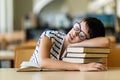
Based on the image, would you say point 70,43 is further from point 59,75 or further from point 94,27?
point 59,75

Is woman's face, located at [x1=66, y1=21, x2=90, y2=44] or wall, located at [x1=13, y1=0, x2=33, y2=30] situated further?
wall, located at [x1=13, y1=0, x2=33, y2=30]

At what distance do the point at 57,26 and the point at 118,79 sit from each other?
20.5ft

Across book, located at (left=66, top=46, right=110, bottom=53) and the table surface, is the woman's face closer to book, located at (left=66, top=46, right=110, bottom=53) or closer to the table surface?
book, located at (left=66, top=46, right=110, bottom=53)

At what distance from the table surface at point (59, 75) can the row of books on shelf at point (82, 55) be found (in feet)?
0.26

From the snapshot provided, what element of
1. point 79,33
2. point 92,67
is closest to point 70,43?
point 79,33

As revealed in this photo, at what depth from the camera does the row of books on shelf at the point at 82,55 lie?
197cm

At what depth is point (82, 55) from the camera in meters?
1.97

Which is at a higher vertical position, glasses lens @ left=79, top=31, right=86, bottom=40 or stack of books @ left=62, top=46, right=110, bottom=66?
glasses lens @ left=79, top=31, right=86, bottom=40

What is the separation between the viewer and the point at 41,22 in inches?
321

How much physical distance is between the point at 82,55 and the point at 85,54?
0.8 inches

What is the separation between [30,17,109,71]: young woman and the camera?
2.00 m

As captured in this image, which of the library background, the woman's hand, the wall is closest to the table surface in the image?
the woman's hand

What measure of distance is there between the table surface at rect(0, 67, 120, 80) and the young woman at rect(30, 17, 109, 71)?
2.6 inches

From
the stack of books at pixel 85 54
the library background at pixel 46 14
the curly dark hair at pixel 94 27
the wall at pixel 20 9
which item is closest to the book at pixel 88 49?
the stack of books at pixel 85 54
